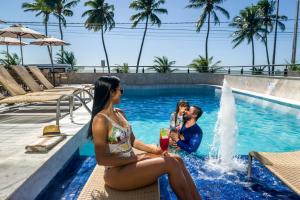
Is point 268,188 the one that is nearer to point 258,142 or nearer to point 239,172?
point 239,172

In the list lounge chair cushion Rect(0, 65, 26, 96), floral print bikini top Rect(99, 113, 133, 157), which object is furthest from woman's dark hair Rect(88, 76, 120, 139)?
lounge chair cushion Rect(0, 65, 26, 96)

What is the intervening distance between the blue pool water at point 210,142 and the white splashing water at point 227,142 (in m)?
0.20

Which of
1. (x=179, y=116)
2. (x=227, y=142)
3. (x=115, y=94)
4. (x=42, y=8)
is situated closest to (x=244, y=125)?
(x=227, y=142)

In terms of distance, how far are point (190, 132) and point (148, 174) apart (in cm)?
290

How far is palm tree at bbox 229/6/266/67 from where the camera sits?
121 ft

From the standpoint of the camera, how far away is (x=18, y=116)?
6559 mm

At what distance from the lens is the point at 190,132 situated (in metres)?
5.25

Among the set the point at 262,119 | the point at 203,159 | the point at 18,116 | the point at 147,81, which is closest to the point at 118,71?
the point at 147,81

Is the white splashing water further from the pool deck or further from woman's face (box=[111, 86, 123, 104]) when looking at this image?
woman's face (box=[111, 86, 123, 104])

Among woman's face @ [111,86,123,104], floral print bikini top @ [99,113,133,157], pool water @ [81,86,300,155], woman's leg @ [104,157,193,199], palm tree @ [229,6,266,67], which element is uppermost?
palm tree @ [229,6,266,67]

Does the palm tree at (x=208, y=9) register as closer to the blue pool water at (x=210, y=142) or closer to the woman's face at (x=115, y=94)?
the blue pool water at (x=210, y=142)

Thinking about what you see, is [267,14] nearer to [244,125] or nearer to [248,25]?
[248,25]

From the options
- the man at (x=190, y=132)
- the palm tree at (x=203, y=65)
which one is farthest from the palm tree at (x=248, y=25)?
the man at (x=190, y=132)

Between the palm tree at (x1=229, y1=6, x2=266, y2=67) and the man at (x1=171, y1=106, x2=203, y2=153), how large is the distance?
36.0m
